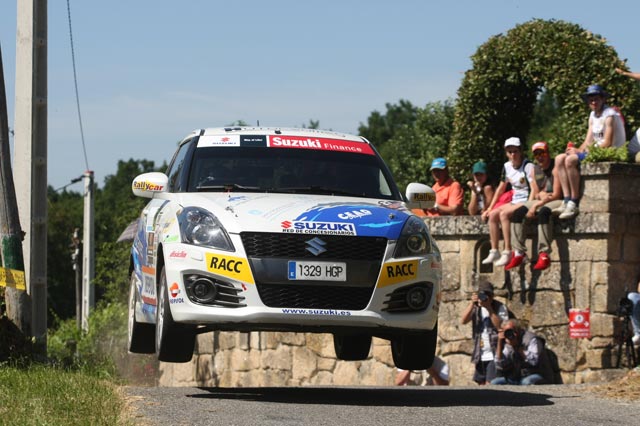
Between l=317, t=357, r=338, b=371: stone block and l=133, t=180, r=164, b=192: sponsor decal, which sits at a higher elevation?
l=133, t=180, r=164, b=192: sponsor decal

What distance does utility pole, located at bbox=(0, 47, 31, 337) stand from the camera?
12.6 m

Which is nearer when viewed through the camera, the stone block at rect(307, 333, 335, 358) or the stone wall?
the stone wall

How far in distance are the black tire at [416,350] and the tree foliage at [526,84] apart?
8.91 m

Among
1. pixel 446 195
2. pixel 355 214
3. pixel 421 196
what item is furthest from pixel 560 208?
pixel 355 214

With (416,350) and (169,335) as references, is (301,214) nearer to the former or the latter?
(169,335)

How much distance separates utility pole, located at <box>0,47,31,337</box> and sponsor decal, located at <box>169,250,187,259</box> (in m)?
3.68

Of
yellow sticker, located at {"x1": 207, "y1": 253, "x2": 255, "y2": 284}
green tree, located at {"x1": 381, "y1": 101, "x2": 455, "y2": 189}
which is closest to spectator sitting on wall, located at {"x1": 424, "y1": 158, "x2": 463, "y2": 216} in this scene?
yellow sticker, located at {"x1": 207, "y1": 253, "x2": 255, "y2": 284}

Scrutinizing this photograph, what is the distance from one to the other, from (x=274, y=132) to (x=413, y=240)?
1988 mm

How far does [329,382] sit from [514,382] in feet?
13.5

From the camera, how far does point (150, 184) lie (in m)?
10.7

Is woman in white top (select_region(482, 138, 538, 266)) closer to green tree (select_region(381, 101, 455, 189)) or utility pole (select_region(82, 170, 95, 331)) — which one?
green tree (select_region(381, 101, 455, 189))

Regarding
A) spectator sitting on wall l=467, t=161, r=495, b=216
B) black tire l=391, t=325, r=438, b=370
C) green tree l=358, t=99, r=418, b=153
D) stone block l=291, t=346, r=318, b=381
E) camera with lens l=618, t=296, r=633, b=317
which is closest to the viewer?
black tire l=391, t=325, r=438, b=370

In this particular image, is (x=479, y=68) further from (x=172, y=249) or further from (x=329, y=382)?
(x=172, y=249)

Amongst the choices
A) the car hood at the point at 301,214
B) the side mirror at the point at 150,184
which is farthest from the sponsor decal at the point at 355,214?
the side mirror at the point at 150,184
